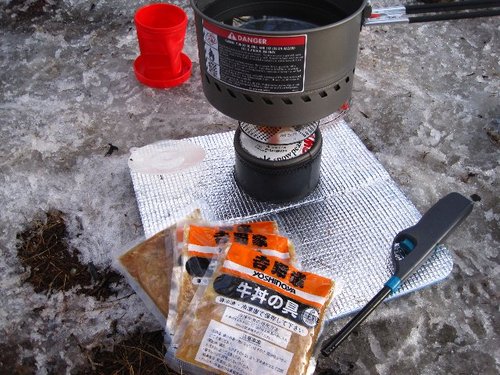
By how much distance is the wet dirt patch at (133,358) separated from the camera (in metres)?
1.20

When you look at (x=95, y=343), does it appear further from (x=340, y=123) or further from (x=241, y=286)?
(x=340, y=123)

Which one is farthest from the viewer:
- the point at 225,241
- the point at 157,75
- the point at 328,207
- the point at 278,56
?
the point at 157,75

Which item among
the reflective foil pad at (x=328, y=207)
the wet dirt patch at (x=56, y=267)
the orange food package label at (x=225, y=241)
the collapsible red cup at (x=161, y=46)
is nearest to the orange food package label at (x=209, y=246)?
the orange food package label at (x=225, y=241)

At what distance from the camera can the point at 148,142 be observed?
184 cm

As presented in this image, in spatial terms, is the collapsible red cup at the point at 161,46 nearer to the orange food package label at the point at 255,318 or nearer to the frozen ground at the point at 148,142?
the frozen ground at the point at 148,142

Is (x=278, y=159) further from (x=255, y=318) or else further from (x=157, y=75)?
(x=157, y=75)

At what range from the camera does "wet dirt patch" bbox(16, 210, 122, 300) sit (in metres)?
1.38

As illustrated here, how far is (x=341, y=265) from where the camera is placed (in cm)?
139

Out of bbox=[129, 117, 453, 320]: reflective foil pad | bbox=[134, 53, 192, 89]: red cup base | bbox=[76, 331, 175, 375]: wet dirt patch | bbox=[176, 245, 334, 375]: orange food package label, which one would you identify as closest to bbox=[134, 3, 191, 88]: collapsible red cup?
bbox=[134, 53, 192, 89]: red cup base

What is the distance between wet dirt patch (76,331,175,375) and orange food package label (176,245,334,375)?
0.33 feet

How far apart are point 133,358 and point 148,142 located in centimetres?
86

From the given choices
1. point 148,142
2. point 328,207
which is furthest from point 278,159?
point 148,142

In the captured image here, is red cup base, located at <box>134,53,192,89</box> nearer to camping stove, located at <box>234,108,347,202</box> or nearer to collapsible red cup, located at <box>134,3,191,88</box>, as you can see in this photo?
collapsible red cup, located at <box>134,3,191,88</box>

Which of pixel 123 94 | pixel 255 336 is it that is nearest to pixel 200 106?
pixel 123 94
